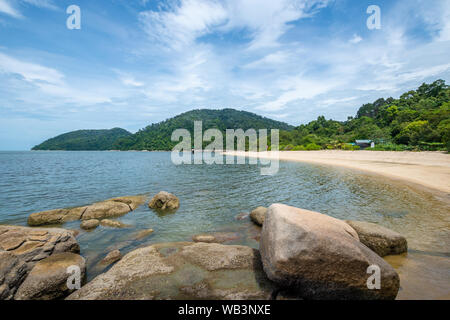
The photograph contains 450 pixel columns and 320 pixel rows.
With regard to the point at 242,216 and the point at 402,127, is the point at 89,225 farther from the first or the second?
the point at 402,127

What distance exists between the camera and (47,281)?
186 inches

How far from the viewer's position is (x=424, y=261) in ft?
19.6

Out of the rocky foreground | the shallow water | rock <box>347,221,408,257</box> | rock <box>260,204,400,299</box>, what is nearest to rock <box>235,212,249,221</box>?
the shallow water

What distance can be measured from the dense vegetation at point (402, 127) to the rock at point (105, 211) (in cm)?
4518

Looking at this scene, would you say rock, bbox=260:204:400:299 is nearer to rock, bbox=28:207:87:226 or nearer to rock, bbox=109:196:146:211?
rock, bbox=109:196:146:211

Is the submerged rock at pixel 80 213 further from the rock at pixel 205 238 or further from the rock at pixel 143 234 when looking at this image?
the rock at pixel 205 238

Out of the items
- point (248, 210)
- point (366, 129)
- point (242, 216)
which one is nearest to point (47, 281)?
point (242, 216)

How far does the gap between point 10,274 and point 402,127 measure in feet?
233

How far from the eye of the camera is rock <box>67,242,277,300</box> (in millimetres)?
4297

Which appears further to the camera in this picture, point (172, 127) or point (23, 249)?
point (172, 127)

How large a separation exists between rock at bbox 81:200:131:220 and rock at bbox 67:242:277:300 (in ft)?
20.6

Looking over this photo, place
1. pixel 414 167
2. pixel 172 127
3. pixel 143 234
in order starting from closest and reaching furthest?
pixel 143 234
pixel 414 167
pixel 172 127

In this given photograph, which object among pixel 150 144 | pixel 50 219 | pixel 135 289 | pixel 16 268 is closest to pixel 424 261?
pixel 135 289
